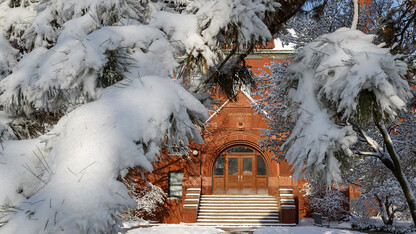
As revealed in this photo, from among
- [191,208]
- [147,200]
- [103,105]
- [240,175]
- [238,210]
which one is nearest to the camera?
[103,105]

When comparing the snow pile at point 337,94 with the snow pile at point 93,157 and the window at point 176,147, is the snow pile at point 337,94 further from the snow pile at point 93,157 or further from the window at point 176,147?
the window at point 176,147

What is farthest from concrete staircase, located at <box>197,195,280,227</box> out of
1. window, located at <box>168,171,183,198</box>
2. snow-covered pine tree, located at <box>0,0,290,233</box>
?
snow-covered pine tree, located at <box>0,0,290,233</box>

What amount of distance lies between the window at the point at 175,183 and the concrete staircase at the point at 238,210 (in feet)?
4.54

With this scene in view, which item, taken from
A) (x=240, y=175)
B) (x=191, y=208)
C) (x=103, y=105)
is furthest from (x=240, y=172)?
(x=103, y=105)

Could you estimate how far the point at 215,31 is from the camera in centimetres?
285

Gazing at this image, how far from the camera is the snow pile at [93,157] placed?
171 cm

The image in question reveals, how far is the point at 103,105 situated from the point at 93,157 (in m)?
0.40

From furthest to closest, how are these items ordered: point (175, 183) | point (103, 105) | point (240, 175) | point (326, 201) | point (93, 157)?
point (240, 175), point (175, 183), point (326, 201), point (103, 105), point (93, 157)

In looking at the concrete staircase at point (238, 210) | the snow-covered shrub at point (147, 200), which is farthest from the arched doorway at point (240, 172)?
the snow-covered shrub at point (147, 200)

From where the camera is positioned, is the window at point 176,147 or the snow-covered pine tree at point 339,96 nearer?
the snow-covered pine tree at point 339,96

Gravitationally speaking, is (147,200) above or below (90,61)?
below

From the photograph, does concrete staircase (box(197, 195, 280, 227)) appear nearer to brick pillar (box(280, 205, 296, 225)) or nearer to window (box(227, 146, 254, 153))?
brick pillar (box(280, 205, 296, 225))

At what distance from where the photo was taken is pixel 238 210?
55.0 ft

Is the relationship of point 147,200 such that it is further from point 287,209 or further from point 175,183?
point 287,209
